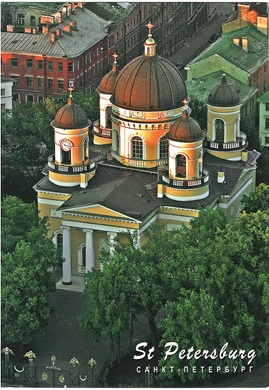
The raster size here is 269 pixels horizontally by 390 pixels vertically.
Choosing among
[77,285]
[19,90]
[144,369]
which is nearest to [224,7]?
[19,90]

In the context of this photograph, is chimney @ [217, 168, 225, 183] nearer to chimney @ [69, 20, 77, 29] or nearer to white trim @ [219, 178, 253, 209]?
white trim @ [219, 178, 253, 209]

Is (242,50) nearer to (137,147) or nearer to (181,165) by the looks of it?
(137,147)

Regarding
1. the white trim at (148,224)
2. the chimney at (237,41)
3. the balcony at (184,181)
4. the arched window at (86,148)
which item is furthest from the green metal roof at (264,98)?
the white trim at (148,224)

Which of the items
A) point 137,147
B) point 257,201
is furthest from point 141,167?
point 257,201

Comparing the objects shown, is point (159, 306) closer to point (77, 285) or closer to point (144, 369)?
point (144, 369)

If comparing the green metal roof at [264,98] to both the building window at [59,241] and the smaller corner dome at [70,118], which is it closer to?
the smaller corner dome at [70,118]

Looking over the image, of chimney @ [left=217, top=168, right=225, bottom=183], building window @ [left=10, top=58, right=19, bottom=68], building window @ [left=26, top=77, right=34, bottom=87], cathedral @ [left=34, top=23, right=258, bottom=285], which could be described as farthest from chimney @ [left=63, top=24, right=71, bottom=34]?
chimney @ [left=217, top=168, right=225, bottom=183]

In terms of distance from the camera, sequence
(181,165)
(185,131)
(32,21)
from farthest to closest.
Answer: (32,21) → (181,165) → (185,131)
